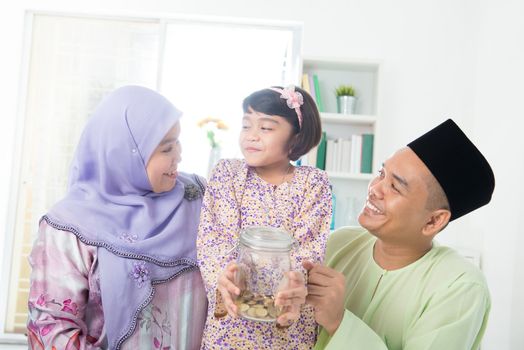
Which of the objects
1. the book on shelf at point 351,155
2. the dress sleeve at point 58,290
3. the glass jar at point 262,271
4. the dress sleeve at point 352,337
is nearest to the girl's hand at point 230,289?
the glass jar at point 262,271

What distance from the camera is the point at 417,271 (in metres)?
1.47

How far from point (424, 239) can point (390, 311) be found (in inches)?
9.2

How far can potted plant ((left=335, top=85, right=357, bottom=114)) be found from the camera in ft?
12.9

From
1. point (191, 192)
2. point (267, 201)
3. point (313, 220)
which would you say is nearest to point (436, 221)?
point (313, 220)

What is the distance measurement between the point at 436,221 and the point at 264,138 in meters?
0.55

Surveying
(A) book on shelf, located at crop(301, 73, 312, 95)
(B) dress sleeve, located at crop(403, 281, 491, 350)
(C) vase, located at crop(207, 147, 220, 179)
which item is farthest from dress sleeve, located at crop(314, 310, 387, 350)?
(C) vase, located at crop(207, 147, 220, 179)

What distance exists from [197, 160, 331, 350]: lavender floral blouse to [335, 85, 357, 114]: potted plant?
8.48 feet

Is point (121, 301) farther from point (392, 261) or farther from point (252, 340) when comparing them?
point (392, 261)

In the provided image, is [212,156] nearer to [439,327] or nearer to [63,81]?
[63,81]

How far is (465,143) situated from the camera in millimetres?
1396

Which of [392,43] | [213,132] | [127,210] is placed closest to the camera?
[127,210]

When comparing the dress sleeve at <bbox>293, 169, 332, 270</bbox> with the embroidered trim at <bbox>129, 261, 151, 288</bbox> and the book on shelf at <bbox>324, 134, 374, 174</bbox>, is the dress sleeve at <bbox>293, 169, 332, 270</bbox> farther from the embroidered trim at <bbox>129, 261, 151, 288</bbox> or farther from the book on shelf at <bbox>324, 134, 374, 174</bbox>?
the book on shelf at <bbox>324, 134, 374, 174</bbox>

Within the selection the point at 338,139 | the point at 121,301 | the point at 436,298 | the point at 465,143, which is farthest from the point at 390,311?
the point at 338,139

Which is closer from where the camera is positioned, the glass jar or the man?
the glass jar
